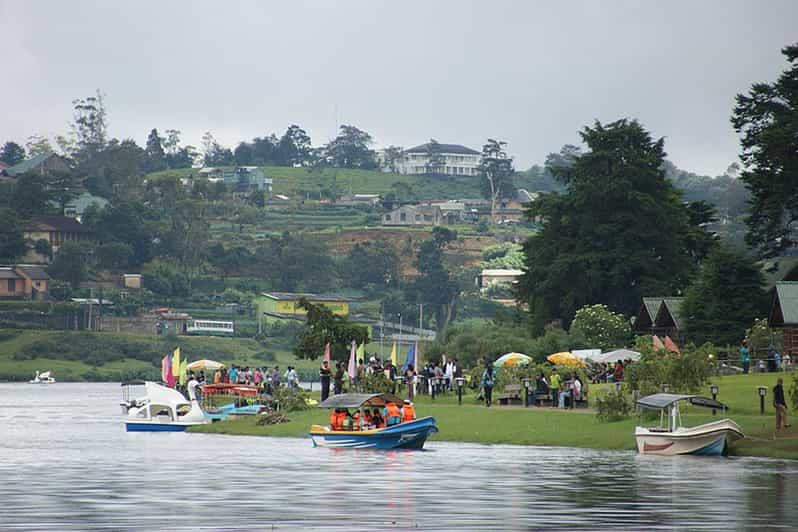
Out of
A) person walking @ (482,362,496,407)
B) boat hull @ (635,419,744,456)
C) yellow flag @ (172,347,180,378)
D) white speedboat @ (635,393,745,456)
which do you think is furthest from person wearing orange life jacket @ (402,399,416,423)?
yellow flag @ (172,347,180,378)

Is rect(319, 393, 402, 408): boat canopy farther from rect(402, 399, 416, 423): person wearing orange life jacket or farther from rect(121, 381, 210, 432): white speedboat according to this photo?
rect(121, 381, 210, 432): white speedboat


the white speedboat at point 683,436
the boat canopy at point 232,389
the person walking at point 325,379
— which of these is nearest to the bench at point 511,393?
the person walking at point 325,379

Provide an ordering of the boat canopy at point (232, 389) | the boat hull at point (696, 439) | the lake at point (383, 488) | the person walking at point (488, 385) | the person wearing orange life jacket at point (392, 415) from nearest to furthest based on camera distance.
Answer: the lake at point (383, 488) < the boat hull at point (696, 439) < the person wearing orange life jacket at point (392, 415) < the person walking at point (488, 385) < the boat canopy at point (232, 389)

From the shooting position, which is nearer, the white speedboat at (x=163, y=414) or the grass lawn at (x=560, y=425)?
the grass lawn at (x=560, y=425)

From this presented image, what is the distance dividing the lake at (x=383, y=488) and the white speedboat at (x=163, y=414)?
542 inches

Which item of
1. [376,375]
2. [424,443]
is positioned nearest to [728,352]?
[376,375]

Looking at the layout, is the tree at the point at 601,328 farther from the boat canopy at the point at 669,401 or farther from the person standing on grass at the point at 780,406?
the person standing on grass at the point at 780,406

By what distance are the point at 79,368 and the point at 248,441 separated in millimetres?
136912

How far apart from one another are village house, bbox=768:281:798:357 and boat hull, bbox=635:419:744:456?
29.9 metres

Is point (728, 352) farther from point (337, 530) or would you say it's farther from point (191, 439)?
point (337, 530)

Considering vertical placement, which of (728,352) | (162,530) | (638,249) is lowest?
(162,530)

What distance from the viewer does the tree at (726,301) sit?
3420 inches

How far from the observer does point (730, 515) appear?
99.8 ft

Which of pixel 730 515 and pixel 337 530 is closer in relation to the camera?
pixel 337 530
